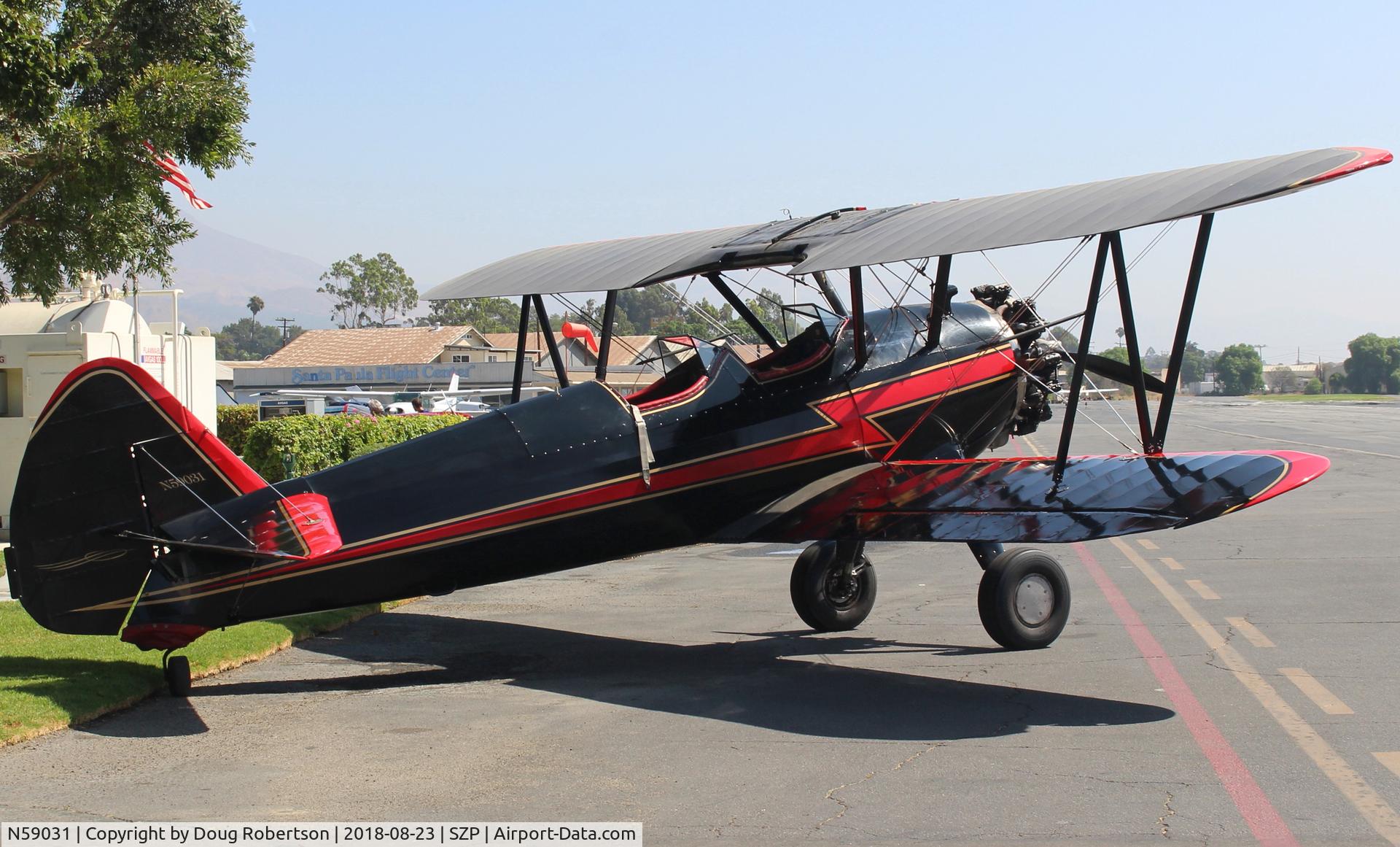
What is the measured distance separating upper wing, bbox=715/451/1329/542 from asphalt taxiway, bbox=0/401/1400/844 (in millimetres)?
860

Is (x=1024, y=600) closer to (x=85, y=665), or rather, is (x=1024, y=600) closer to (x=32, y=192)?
(x=85, y=665)

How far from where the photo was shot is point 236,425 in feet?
85.2

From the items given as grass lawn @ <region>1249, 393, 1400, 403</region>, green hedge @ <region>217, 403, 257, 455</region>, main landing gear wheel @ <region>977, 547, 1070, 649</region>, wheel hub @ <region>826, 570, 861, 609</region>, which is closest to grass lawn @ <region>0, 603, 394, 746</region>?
wheel hub @ <region>826, 570, 861, 609</region>

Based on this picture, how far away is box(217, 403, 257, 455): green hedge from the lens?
25125mm

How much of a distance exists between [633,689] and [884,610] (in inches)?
137

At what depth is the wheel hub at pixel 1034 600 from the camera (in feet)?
27.7

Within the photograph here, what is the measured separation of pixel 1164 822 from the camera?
471 cm

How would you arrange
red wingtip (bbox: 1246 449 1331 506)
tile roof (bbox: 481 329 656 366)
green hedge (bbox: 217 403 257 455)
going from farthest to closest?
green hedge (bbox: 217 403 257 455)
tile roof (bbox: 481 329 656 366)
red wingtip (bbox: 1246 449 1331 506)

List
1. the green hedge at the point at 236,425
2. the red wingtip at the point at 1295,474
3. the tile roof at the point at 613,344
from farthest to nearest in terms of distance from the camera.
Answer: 1. the green hedge at the point at 236,425
2. the tile roof at the point at 613,344
3. the red wingtip at the point at 1295,474

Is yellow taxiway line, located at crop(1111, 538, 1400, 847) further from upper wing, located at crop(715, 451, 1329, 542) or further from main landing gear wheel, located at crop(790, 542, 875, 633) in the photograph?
main landing gear wheel, located at crop(790, 542, 875, 633)

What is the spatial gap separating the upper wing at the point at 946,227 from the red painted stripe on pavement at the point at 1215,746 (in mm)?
2723

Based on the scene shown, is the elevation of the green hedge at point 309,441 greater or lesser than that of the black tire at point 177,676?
greater

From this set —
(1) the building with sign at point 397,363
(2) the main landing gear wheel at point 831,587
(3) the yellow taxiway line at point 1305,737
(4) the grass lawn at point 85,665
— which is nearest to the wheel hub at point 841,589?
(2) the main landing gear wheel at point 831,587

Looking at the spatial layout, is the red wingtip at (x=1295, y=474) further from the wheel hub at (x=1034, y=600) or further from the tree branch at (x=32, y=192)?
the tree branch at (x=32, y=192)
